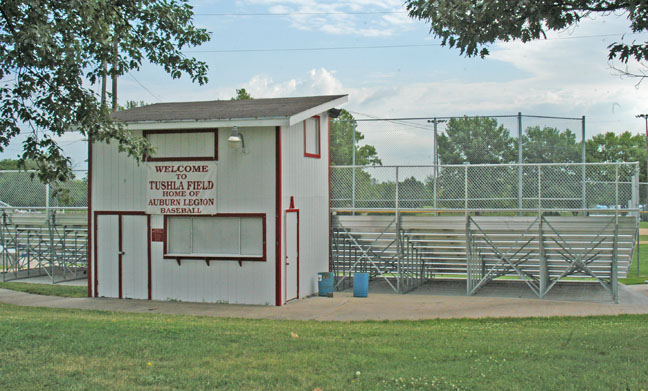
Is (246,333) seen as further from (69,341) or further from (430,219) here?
(430,219)

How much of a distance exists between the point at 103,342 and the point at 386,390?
414cm

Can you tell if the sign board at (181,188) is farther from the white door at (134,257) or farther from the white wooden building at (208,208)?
the white door at (134,257)

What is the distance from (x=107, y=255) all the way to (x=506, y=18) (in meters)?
12.3

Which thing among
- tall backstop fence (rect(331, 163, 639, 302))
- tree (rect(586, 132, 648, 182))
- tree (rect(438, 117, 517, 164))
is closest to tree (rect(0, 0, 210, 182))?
tall backstop fence (rect(331, 163, 639, 302))

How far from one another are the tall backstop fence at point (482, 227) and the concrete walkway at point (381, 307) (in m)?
0.84

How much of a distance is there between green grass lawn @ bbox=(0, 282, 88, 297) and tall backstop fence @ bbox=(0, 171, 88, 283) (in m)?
0.95

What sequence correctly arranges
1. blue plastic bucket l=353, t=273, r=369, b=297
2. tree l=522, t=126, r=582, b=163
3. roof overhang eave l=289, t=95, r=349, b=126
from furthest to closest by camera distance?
tree l=522, t=126, r=582, b=163 → blue plastic bucket l=353, t=273, r=369, b=297 → roof overhang eave l=289, t=95, r=349, b=126

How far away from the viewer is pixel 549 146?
2316 cm

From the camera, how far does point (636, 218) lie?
16.5 metres

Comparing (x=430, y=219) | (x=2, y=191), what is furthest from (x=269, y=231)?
(x=2, y=191)

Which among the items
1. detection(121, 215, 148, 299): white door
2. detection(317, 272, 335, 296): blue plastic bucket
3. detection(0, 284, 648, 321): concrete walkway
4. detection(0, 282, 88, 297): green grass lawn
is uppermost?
detection(121, 215, 148, 299): white door

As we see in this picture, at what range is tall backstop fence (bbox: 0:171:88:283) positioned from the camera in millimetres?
21094

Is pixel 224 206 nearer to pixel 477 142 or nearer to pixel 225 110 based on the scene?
pixel 225 110

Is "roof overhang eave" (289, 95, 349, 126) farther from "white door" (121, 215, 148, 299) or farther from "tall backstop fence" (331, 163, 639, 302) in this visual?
"white door" (121, 215, 148, 299)
